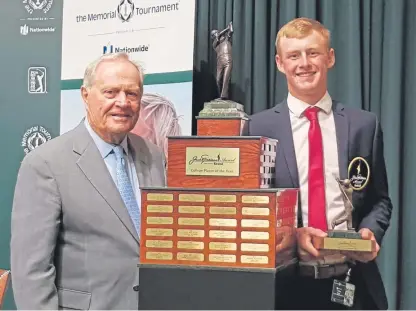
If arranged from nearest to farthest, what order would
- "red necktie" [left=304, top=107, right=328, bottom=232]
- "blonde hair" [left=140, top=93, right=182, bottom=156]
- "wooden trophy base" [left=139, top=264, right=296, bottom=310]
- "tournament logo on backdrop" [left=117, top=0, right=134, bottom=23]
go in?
"wooden trophy base" [left=139, top=264, right=296, bottom=310], "red necktie" [left=304, top=107, right=328, bottom=232], "blonde hair" [left=140, top=93, right=182, bottom=156], "tournament logo on backdrop" [left=117, top=0, right=134, bottom=23]

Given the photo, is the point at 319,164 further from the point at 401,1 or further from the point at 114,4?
the point at 114,4

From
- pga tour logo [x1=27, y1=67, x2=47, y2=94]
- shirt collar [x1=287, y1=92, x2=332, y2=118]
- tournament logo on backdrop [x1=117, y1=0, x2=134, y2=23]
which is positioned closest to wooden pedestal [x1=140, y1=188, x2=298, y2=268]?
shirt collar [x1=287, y1=92, x2=332, y2=118]

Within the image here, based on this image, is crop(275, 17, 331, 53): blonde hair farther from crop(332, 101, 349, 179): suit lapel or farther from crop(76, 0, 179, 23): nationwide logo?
crop(76, 0, 179, 23): nationwide logo

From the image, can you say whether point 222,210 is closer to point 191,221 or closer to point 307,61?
point 191,221

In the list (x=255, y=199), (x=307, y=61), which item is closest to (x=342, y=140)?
(x=307, y=61)

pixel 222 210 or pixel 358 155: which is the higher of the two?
pixel 358 155

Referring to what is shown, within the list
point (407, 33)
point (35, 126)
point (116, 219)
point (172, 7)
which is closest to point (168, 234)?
point (116, 219)

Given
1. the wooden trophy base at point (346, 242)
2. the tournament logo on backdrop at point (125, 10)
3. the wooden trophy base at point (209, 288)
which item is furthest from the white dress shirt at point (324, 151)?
the tournament logo on backdrop at point (125, 10)

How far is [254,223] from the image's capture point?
1.74 m

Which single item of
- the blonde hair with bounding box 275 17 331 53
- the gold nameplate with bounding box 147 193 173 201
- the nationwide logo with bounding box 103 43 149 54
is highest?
the nationwide logo with bounding box 103 43 149 54

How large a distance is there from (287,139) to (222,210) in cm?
60

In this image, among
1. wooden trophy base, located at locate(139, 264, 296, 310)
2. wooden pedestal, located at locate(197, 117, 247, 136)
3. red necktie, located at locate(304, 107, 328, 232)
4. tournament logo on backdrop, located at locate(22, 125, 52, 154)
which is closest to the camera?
wooden trophy base, located at locate(139, 264, 296, 310)

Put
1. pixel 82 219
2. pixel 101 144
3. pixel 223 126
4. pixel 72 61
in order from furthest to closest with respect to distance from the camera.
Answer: pixel 72 61 → pixel 101 144 → pixel 82 219 → pixel 223 126

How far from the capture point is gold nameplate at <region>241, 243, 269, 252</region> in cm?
173
